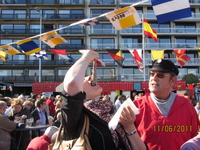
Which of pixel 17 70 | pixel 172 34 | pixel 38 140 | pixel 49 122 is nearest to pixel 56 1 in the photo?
pixel 17 70

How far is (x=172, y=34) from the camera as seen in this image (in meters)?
33.8

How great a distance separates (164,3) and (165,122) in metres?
2.76

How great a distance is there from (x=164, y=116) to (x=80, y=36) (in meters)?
33.0

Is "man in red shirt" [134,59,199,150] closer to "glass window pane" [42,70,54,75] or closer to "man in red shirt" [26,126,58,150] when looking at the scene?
"man in red shirt" [26,126,58,150]

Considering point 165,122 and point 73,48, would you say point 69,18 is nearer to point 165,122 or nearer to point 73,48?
point 73,48

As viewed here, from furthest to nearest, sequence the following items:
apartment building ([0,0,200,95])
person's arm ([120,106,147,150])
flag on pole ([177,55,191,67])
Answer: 1. apartment building ([0,0,200,95])
2. flag on pole ([177,55,191,67])
3. person's arm ([120,106,147,150])

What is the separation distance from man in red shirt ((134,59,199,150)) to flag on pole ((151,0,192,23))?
2.13 metres

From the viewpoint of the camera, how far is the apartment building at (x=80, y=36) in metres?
33.3

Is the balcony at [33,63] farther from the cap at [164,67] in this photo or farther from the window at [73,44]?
the cap at [164,67]

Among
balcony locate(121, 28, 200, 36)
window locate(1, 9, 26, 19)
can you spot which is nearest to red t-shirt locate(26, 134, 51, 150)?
balcony locate(121, 28, 200, 36)

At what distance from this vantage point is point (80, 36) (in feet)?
113

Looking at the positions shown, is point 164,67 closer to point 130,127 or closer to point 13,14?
point 130,127

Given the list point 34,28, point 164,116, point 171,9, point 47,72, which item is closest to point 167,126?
point 164,116

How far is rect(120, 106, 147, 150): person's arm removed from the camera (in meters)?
1.64
